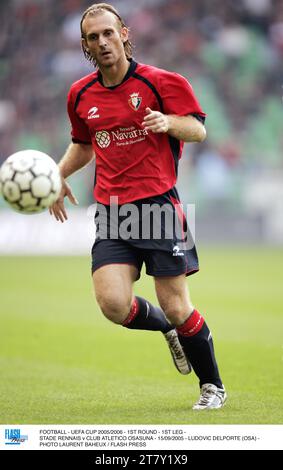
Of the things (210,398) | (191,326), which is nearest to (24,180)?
(191,326)

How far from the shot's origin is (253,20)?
1168 inches

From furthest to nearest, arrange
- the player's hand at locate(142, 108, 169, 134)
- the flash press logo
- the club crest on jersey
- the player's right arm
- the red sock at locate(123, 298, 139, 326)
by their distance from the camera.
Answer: the player's right arm, the red sock at locate(123, 298, 139, 326), the club crest on jersey, the player's hand at locate(142, 108, 169, 134), the flash press logo

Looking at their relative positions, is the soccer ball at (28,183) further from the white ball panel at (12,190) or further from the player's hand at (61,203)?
the player's hand at (61,203)

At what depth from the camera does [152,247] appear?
221 inches

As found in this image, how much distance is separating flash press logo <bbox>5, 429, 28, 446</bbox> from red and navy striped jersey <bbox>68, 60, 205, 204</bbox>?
5.43 ft

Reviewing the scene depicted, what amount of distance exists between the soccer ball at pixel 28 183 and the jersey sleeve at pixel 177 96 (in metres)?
0.88

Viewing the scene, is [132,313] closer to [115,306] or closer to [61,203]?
[115,306]

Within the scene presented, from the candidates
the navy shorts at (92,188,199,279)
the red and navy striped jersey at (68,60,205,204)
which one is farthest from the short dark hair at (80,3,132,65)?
the navy shorts at (92,188,199,279)

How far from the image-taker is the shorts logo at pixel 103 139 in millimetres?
5719

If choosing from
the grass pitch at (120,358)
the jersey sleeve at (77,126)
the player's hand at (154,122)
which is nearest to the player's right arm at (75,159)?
the jersey sleeve at (77,126)

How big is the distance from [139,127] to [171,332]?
5.15ft

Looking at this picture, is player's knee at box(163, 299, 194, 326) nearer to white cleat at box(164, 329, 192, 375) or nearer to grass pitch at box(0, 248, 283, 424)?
grass pitch at box(0, 248, 283, 424)

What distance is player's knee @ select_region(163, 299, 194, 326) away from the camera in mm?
5555
